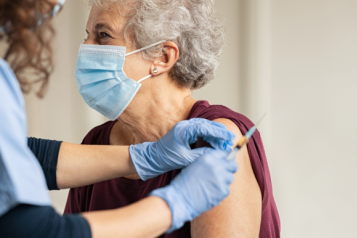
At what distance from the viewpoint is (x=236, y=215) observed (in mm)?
1021

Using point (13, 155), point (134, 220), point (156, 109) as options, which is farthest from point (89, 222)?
point (156, 109)

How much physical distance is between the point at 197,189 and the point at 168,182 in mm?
451

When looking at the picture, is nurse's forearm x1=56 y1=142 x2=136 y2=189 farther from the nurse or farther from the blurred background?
the blurred background

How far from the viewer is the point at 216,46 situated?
1.37m

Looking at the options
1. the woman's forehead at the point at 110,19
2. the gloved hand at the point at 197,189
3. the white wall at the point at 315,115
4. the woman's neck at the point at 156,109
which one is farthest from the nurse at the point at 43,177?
the white wall at the point at 315,115

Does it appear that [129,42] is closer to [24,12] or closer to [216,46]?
[216,46]

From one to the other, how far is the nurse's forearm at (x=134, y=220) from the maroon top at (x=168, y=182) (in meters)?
0.45

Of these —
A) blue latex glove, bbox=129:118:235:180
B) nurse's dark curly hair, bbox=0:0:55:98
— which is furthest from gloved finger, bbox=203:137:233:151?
nurse's dark curly hair, bbox=0:0:55:98

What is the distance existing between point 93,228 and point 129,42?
0.79 m

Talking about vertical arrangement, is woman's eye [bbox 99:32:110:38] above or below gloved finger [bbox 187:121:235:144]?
above

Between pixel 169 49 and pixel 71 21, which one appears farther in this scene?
pixel 71 21

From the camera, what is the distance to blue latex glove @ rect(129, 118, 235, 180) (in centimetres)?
96

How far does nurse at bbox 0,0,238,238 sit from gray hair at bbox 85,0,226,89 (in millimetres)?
358

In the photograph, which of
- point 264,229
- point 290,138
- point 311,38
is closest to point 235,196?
point 264,229
